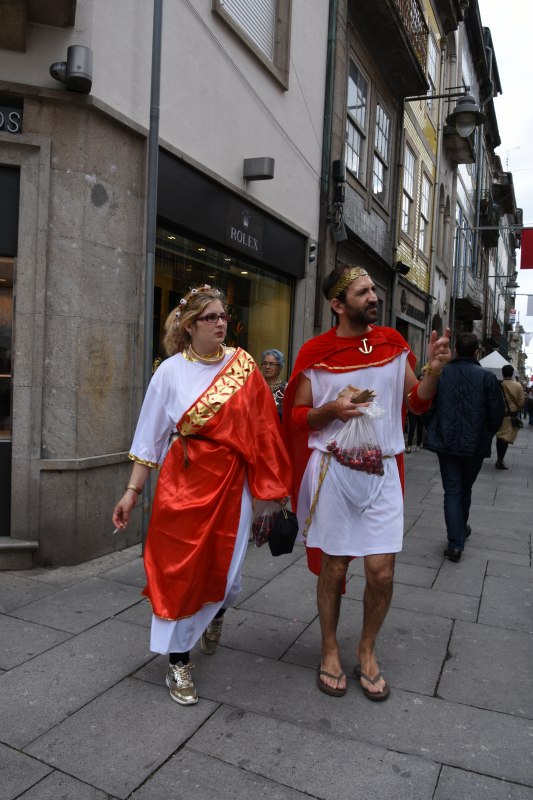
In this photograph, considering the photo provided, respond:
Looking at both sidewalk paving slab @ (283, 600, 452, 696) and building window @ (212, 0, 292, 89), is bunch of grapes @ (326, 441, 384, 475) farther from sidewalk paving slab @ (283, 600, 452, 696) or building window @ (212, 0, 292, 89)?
building window @ (212, 0, 292, 89)

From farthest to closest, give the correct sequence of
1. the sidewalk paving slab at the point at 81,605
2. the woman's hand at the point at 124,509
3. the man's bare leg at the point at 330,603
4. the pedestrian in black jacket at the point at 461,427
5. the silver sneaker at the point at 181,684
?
the pedestrian in black jacket at the point at 461,427, the sidewalk paving slab at the point at 81,605, the man's bare leg at the point at 330,603, the woman's hand at the point at 124,509, the silver sneaker at the point at 181,684

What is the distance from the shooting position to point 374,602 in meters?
3.16

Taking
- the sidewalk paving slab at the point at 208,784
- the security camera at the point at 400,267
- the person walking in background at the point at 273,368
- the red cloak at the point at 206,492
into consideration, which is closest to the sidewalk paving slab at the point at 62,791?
the sidewalk paving slab at the point at 208,784

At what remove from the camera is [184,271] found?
6.76m

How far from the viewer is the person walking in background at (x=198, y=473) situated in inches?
118

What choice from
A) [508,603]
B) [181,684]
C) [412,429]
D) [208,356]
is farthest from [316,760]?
[412,429]

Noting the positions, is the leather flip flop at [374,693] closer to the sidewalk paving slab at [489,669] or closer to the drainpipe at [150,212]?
the sidewalk paving slab at [489,669]

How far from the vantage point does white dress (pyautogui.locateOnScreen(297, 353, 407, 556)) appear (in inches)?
124

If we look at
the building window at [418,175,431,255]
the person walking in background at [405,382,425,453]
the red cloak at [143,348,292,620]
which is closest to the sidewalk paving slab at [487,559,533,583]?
the red cloak at [143,348,292,620]

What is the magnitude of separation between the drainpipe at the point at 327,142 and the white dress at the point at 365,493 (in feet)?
22.4

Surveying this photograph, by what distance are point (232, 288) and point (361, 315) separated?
493 cm

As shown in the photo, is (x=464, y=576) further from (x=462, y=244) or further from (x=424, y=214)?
(x=462, y=244)

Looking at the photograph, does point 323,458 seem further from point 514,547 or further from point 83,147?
point 514,547

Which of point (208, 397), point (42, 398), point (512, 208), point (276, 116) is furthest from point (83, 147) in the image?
point (512, 208)
